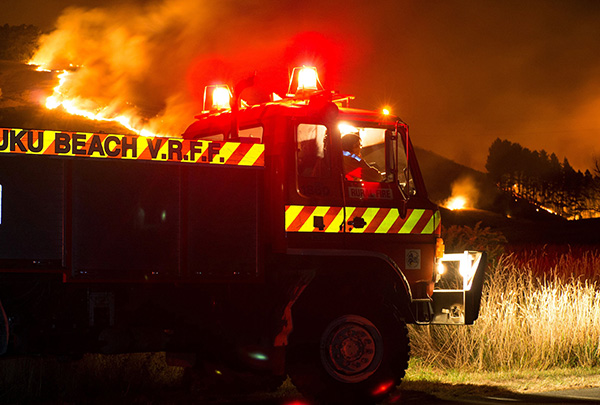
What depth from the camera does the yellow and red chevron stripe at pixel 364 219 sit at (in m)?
8.16

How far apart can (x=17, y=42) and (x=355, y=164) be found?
257 ft

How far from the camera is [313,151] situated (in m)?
8.37

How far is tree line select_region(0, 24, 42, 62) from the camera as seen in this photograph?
77606mm

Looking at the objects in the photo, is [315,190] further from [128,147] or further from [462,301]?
[462,301]

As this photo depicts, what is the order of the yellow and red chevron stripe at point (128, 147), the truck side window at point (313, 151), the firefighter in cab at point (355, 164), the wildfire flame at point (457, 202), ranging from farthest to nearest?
the wildfire flame at point (457, 202)
the firefighter in cab at point (355, 164)
the truck side window at point (313, 151)
the yellow and red chevron stripe at point (128, 147)

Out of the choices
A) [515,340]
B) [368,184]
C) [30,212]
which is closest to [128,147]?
[30,212]

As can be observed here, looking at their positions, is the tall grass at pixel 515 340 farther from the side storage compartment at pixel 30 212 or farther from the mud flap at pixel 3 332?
the mud flap at pixel 3 332

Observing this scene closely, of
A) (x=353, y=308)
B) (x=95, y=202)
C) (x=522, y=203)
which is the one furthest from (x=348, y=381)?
(x=522, y=203)

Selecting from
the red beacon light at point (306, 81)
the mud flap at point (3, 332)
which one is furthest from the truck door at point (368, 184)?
the mud flap at point (3, 332)

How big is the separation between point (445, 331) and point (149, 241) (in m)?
5.13

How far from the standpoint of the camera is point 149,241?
307 inches

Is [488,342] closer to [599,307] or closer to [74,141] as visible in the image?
[599,307]

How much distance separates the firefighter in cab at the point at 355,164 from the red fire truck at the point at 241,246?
0.02 meters

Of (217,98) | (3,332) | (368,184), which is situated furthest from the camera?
(217,98)
